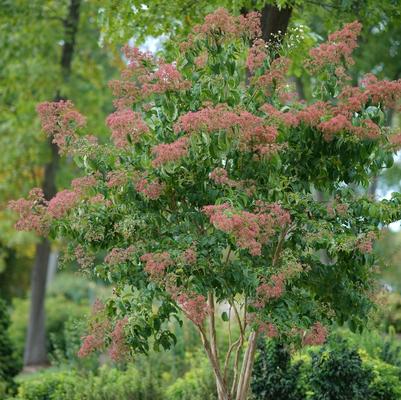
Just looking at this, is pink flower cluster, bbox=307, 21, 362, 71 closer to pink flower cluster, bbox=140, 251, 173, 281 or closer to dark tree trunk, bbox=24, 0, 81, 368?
pink flower cluster, bbox=140, 251, 173, 281

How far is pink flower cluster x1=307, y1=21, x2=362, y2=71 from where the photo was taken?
18.4 ft

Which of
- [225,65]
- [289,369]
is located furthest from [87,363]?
[225,65]

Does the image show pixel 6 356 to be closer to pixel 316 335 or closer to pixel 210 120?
pixel 316 335

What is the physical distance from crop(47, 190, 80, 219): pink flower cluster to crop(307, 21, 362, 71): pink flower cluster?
6.39 feet

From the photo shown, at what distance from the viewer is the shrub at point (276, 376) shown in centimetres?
756

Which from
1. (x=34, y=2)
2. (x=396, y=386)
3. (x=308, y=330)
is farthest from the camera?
(x=34, y=2)

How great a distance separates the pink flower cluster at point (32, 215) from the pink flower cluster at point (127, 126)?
698 mm

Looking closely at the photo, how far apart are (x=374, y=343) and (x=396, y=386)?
4.93ft

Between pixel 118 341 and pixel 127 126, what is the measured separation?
1.42m

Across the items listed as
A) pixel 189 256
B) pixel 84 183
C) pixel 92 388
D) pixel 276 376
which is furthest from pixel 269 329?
pixel 92 388

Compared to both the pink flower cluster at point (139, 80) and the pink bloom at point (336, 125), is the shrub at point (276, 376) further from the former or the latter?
the pink flower cluster at point (139, 80)

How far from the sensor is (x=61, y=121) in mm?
5680

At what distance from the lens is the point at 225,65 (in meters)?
5.56

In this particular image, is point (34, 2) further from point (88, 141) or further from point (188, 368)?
point (88, 141)
